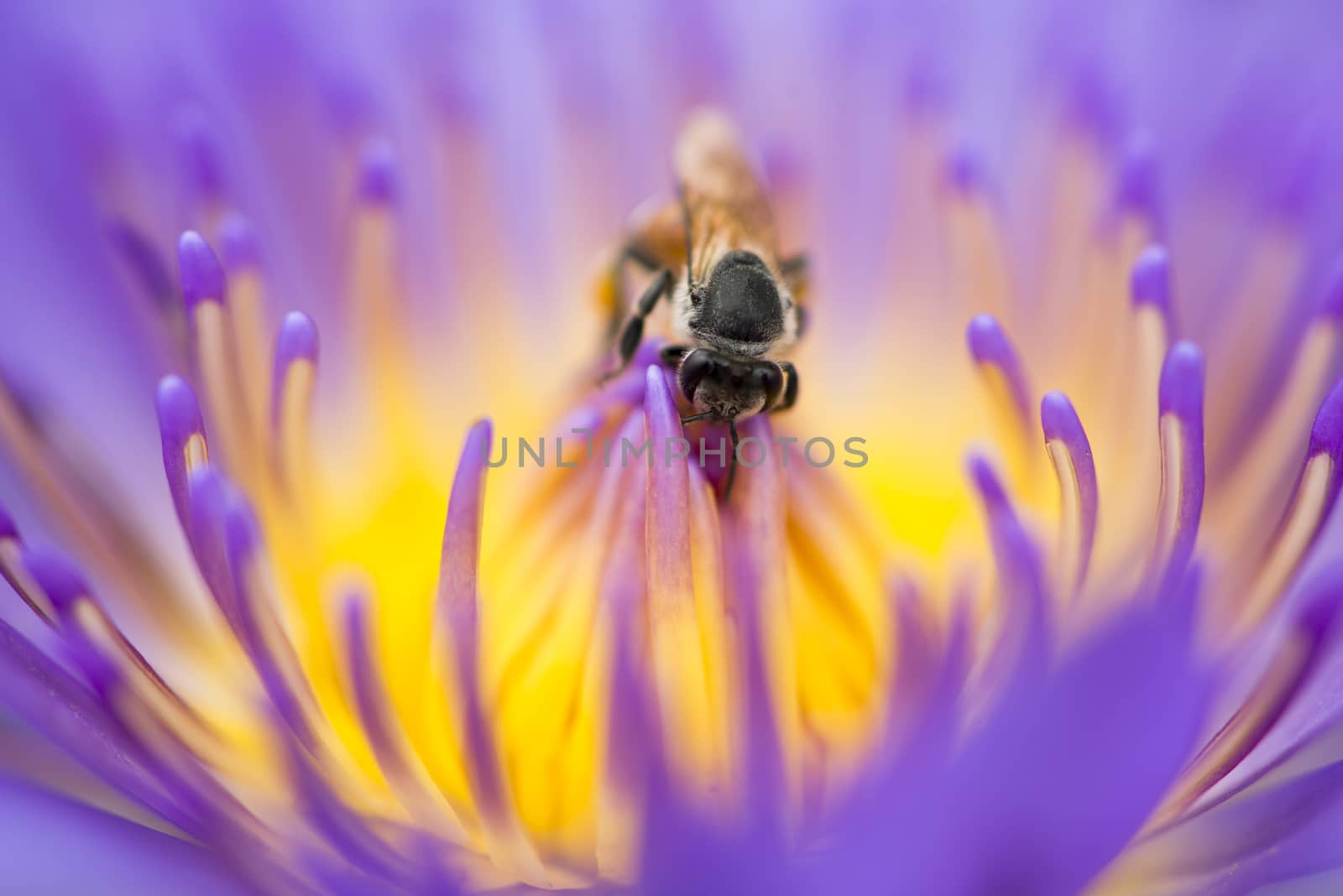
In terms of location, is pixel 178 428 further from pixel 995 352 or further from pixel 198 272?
pixel 995 352

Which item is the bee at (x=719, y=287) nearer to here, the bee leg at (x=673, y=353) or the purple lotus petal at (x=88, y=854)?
the bee leg at (x=673, y=353)

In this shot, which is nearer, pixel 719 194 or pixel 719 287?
pixel 719 287

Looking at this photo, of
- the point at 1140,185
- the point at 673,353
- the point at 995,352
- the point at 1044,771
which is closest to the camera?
the point at 1044,771

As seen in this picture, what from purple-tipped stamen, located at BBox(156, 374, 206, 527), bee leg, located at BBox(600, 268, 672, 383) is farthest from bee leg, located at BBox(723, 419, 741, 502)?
purple-tipped stamen, located at BBox(156, 374, 206, 527)

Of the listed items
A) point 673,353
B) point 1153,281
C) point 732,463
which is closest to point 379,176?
point 673,353

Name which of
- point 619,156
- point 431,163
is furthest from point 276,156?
point 619,156

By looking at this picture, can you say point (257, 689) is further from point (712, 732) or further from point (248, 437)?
point (712, 732)

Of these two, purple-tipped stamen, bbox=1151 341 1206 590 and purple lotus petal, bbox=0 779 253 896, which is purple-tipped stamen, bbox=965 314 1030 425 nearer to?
purple-tipped stamen, bbox=1151 341 1206 590

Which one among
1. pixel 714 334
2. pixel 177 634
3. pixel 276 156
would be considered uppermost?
pixel 276 156
